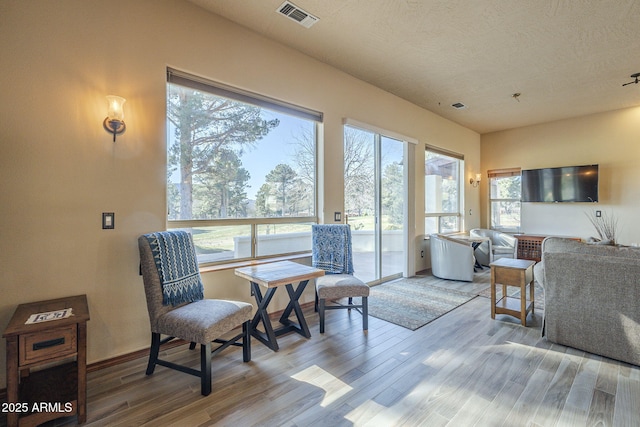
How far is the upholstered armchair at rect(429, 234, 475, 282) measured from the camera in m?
4.71

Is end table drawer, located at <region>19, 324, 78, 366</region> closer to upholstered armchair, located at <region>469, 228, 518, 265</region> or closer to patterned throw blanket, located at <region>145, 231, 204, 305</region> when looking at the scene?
patterned throw blanket, located at <region>145, 231, 204, 305</region>

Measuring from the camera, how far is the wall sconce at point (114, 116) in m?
2.17

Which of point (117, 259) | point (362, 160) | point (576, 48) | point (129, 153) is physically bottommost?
point (117, 259)

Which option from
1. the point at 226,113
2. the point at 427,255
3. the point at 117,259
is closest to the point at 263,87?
the point at 226,113

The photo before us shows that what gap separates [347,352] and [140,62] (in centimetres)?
298

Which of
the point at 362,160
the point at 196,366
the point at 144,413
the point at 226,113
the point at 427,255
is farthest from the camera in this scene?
the point at 427,255

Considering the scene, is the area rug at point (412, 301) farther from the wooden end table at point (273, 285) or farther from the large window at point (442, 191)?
the large window at point (442, 191)

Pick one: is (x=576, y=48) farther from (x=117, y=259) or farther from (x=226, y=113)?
(x=117, y=259)

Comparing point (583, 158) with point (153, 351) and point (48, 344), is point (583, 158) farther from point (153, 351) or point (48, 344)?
point (48, 344)

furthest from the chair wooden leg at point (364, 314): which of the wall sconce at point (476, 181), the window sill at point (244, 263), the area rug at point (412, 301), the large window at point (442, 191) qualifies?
the wall sconce at point (476, 181)

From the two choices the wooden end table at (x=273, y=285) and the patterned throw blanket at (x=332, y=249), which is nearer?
the wooden end table at (x=273, y=285)

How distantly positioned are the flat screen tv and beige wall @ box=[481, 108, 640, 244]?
0.59 ft

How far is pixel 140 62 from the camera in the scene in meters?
2.36

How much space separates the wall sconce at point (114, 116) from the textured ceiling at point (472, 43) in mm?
1220
